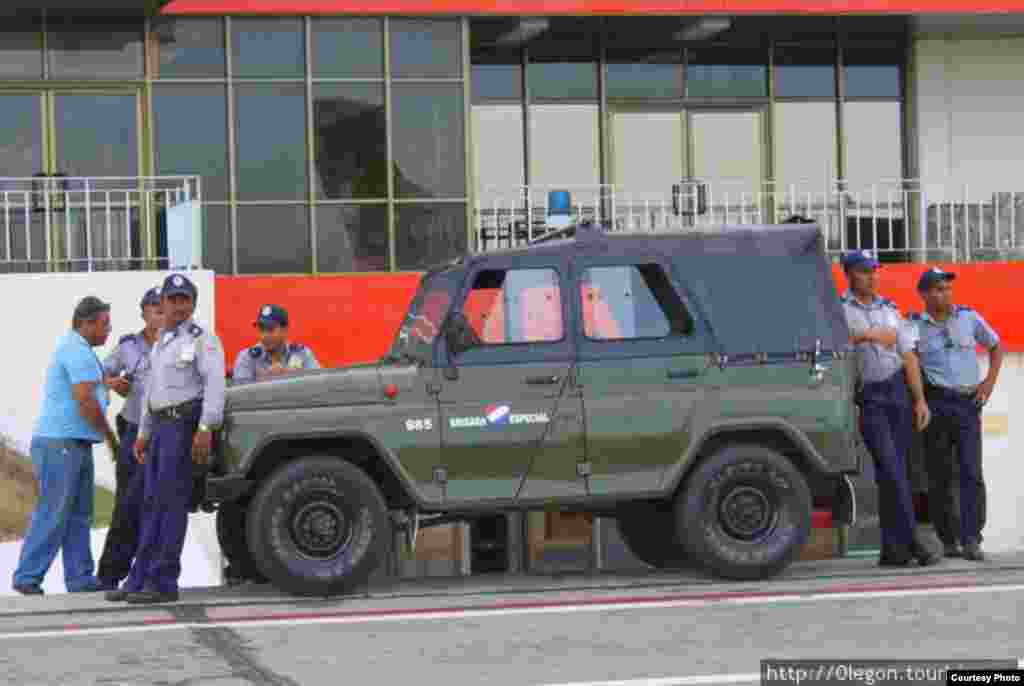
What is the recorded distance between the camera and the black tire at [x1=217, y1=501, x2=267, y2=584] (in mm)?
11914

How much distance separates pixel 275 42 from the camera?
2172 cm

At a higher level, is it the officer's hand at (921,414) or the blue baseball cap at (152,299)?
the blue baseball cap at (152,299)

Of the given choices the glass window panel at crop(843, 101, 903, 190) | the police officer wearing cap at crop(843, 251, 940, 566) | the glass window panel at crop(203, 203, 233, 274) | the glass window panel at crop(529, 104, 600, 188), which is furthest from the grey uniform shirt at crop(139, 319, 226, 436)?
the glass window panel at crop(843, 101, 903, 190)

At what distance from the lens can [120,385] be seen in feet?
39.7

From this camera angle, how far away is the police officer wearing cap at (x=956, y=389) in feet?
40.0

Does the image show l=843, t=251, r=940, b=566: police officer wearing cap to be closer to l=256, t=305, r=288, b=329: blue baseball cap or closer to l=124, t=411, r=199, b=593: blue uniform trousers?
l=256, t=305, r=288, b=329: blue baseball cap

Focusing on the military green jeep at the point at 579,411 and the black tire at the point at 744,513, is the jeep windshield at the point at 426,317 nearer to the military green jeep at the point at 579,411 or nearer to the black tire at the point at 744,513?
the military green jeep at the point at 579,411

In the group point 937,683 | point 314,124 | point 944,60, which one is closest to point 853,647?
point 937,683

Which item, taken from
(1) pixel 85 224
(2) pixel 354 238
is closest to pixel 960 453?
(2) pixel 354 238

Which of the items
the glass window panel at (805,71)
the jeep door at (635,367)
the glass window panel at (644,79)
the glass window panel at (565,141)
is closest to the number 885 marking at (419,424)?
the jeep door at (635,367)

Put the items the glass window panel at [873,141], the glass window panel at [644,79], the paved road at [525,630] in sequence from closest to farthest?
the paved road at [525,630]
the glass window panel at [644,79]
the glass window panel at [873,141]

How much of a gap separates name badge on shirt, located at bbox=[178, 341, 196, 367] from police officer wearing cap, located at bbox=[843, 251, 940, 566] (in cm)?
382

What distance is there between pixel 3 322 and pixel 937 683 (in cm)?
1313

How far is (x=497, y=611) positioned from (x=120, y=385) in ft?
10.1
